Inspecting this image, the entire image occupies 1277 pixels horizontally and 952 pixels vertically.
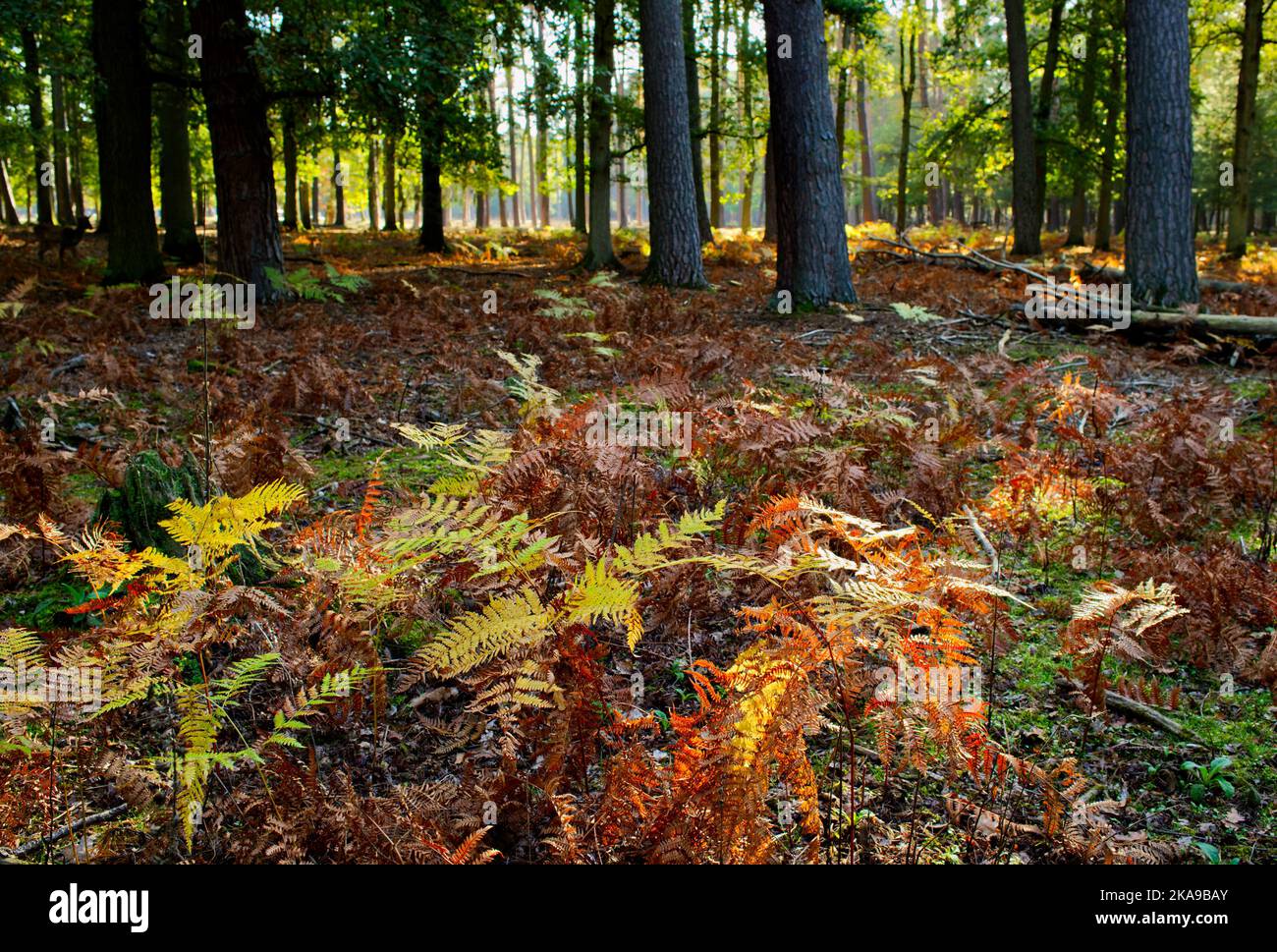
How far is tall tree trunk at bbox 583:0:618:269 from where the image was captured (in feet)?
51.0

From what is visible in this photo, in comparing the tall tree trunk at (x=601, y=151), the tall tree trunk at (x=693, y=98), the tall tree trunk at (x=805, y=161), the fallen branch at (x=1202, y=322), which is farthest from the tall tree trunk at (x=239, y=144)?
the tall tree trunk at (x=693, y=98)

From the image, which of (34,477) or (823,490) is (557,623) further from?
(34,477)

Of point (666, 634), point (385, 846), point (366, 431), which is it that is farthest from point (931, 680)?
point (366, 431)

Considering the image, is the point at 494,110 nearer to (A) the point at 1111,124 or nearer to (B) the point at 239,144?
(B) the point at 239,144

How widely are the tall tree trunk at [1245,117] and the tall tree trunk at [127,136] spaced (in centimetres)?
2221

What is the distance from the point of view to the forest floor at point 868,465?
9.00 feet

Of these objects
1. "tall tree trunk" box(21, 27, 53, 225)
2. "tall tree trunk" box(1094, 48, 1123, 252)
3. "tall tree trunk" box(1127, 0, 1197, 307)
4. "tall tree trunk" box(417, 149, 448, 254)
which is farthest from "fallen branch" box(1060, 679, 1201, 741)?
"tall tree trunk" box(1094, 48, 1123, 252)

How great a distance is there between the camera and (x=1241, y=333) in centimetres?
877

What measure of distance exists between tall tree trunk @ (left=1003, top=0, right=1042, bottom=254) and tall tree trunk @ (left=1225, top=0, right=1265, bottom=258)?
460cm

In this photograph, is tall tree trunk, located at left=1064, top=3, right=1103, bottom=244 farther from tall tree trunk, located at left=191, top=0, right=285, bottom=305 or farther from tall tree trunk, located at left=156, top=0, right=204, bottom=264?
tall tree trunk, located at left=156, top=0, right=204, bottom=264

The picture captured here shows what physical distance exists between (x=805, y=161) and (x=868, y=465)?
7.00 meters

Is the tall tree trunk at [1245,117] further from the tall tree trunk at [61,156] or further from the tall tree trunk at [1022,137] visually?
the tall tree trunk at [61,156]

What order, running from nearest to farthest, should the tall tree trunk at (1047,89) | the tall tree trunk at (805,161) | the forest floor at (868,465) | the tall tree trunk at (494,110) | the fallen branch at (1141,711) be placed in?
the forest floor at (868,465)
the fallen branch at (1141,711)
the tall tree trunk at (805,161)
the tall tree trunk at (494,110)
the tall tree trunk at (1047,89)

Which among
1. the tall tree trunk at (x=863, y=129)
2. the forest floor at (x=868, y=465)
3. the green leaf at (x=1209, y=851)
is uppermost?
the tall tree trunk at (x=863, y=129)
